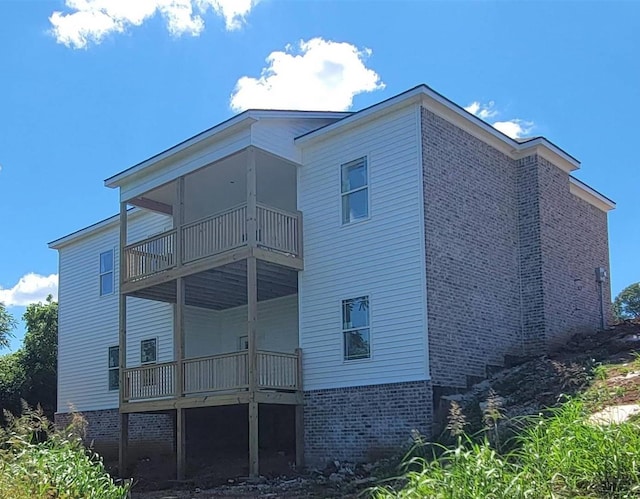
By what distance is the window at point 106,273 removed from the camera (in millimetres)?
25859

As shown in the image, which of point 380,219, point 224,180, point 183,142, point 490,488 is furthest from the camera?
point 224,180

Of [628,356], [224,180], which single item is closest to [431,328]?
[628,356]

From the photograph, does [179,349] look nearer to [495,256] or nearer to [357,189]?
[357,189]

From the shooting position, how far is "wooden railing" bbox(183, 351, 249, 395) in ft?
55.2

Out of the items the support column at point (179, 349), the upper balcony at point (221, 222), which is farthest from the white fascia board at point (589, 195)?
the support column at point (179, 349)

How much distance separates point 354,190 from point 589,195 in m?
7.87

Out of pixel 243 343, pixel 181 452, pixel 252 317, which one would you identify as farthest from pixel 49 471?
pixel 243 343

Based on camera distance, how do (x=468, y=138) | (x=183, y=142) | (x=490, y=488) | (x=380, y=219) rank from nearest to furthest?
(x=490, y=488), (x=380, y=219), (x=468, y=138), (x=183, y=142)

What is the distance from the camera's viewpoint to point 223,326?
23.4m

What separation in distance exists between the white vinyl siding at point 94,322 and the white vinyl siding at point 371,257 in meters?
7.13

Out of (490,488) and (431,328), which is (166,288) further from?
(490,488)

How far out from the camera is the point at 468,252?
55.8 ft

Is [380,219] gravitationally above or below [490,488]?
above

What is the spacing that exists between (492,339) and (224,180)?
801 cm
